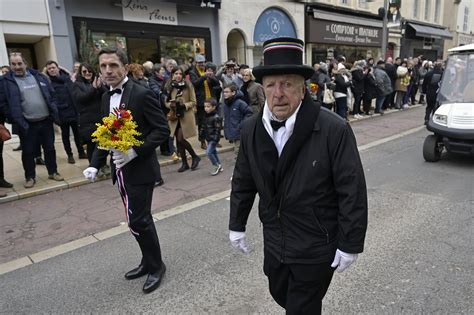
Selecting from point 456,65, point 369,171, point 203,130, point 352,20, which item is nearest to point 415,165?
point 369,171

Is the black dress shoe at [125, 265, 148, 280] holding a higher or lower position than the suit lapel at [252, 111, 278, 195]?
lower

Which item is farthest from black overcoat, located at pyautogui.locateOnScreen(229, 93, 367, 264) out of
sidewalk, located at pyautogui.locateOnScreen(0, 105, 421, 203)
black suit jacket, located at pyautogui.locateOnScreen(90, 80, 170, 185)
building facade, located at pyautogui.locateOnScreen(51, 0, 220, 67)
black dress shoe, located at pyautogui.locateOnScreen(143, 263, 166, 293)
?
building facade, located at pyautogui.locateOnScreen(51, 0, 220, 67)

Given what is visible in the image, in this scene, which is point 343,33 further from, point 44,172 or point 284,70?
point 284,70

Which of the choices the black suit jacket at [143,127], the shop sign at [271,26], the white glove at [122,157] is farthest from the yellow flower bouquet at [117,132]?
the shop sign at [271,26]

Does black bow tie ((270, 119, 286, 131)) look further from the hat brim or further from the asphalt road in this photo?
the asphalt road

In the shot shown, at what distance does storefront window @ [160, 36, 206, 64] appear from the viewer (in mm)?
12766

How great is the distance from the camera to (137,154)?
120 inches

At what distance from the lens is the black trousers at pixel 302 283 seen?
1.96 meters

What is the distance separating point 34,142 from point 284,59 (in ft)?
18.7

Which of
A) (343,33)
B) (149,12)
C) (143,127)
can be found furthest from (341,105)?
(343,33)

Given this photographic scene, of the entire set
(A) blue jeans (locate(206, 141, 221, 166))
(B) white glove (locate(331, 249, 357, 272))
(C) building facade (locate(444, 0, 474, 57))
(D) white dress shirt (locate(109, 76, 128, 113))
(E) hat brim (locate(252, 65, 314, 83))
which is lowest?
(A) blue jeans (locate(206, 141, 221, 166))

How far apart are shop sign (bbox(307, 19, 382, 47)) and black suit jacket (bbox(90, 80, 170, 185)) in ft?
54.2

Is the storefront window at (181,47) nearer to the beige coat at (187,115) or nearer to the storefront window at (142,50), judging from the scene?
the storefront window at (142,50)

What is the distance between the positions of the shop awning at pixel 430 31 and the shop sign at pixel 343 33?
4790 millimetres
